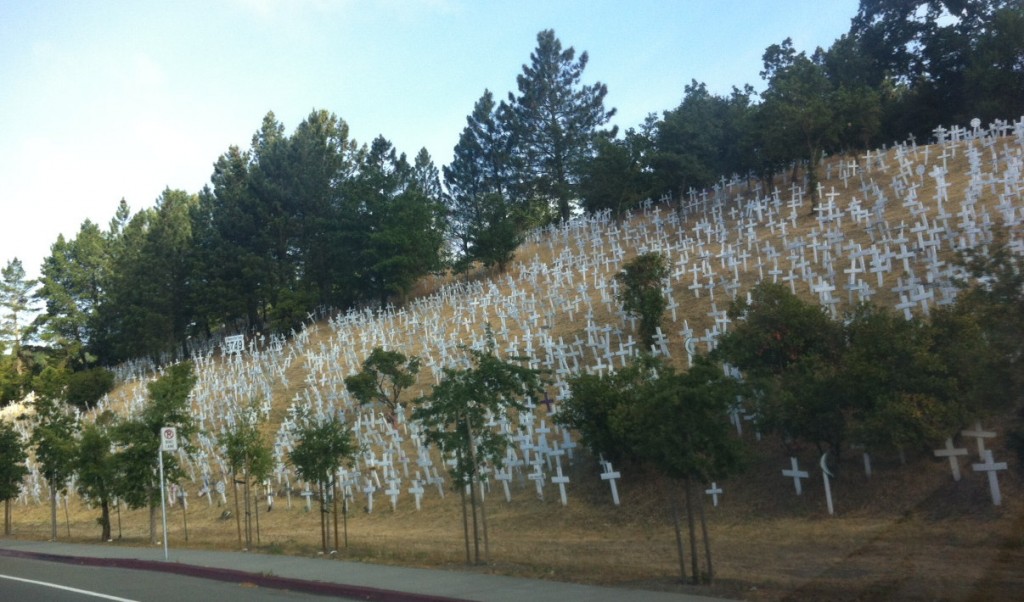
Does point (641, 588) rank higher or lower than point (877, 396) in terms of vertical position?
lower

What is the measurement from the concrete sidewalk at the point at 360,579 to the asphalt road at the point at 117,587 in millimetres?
326

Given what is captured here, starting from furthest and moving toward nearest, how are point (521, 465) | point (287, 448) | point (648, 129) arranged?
point (648, 129), point (287, 448), point (521, 465)

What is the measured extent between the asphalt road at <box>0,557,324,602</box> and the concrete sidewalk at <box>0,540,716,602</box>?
12.8 inches

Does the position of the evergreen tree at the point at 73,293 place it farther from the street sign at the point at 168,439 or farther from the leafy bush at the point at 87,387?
the street sign at the point at 168,439

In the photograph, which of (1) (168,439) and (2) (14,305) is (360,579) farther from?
(2) (14,305)

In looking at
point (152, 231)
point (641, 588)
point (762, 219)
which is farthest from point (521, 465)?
point (152, 231)

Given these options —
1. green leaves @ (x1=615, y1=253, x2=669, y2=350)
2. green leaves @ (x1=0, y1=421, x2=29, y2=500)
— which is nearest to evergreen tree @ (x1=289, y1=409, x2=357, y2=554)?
green leaves @ (x1=615, y1=253, x2=669, y2=350)

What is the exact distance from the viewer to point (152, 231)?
68375mm

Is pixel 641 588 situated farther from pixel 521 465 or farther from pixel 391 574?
pixel 521 465

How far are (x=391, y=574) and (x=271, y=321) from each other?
47614 mm

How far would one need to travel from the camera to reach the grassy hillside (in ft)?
43.3

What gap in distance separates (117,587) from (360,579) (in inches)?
180

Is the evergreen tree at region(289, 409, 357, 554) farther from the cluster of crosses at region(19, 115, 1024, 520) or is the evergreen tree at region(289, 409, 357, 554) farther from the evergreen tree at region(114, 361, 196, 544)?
the evergreen tree at region(114, 361, 196, 544)

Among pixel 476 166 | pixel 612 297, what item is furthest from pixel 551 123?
pixel 612 297
